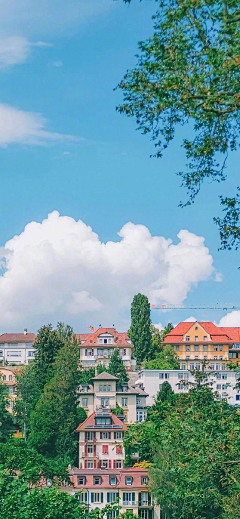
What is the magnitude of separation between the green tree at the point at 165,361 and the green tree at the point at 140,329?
2127 millimetres

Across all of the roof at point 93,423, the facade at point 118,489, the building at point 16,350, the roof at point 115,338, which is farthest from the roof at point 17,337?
the facade at point 118,489

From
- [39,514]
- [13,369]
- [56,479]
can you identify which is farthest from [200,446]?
[13,369]

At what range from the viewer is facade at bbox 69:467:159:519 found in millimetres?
46250

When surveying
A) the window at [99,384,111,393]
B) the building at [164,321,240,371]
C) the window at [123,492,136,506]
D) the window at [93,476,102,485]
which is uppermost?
the building at [164,321,240,371]

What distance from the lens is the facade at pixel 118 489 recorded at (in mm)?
46250

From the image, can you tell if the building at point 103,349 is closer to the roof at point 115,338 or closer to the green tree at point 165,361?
the roof at point 115,338

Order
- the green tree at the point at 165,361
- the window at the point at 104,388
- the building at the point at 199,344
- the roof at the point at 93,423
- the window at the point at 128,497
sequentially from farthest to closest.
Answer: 1. the building at the point at 199,344
2. the green tree at the point at 165,361
3. the window at the point at 104,388
4. the roof at the point at 93,423
5. the window at the point at 128,497

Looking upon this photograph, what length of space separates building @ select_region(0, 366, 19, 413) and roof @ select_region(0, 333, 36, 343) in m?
13.6

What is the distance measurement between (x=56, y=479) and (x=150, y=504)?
6.74 m

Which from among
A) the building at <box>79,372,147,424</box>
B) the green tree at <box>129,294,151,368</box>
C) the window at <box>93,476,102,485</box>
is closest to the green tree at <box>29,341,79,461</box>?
the building at <box>79,372,147,424</box>

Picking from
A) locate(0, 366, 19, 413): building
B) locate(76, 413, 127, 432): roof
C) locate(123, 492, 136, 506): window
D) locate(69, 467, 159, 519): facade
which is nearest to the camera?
locate(69, 467, 159, 519): facade

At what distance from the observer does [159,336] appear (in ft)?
302

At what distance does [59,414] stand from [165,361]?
23.6 m

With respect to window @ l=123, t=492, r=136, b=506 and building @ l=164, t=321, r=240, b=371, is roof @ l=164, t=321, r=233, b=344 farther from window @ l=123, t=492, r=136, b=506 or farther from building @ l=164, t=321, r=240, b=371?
window @ l=123, t=492, r=136, b=506
